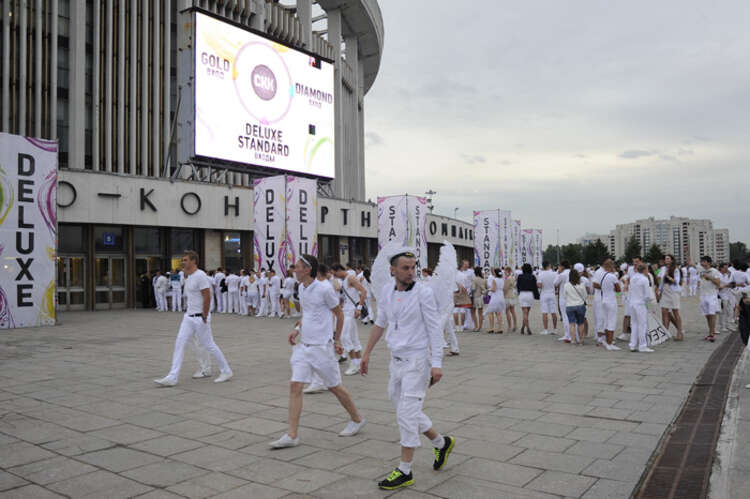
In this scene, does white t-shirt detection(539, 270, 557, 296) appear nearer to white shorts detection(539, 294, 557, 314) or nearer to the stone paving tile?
white shorts detection(539, 294, 557, 314)

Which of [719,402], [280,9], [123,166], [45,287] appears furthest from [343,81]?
[719,402]

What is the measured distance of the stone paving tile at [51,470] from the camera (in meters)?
4.14

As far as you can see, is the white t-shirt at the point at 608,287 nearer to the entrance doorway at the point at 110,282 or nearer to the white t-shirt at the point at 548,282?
the white t-shirt at the point at 548,282

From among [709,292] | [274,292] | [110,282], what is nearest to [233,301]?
[274,292]

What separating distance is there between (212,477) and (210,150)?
20.2 metres

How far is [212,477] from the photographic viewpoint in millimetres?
4152

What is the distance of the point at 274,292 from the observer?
1927cm

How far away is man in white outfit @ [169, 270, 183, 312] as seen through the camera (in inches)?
881

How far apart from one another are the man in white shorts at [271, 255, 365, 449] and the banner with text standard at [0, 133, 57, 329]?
13.0m

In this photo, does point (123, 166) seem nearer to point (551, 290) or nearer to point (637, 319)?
point (551, 290)

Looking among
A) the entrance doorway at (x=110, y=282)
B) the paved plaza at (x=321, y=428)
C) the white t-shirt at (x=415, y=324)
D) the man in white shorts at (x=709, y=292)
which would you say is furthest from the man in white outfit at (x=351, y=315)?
the entrance doorway at (x=110, y=282)

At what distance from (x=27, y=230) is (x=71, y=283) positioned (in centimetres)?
774

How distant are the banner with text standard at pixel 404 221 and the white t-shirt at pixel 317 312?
12035 mm

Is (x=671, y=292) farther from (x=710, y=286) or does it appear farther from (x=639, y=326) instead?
(x=639, y=326)
